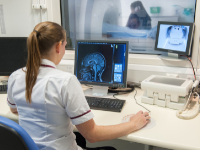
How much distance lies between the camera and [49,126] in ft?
3.15

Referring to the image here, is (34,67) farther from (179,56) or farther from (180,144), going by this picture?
(179,56)

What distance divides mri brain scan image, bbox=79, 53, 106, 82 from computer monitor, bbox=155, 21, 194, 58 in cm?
59

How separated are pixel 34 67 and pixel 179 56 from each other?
51.6 inches

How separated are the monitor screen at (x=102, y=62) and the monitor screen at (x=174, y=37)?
1.54 feet

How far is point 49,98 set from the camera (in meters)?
0.93

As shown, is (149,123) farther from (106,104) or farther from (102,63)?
(102,63)

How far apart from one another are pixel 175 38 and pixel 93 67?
76cm

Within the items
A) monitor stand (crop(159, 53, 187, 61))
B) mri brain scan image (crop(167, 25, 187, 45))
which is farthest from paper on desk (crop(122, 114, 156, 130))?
mri brain scan image (crop(167, 25, 187, 45))

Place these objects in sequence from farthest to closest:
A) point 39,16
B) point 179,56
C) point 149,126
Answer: point 39,16 < point 179,56 < point 149,126

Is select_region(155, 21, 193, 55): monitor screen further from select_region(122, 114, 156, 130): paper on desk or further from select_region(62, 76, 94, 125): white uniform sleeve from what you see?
select_region(62, 76, 94, 125): white uniform sleeve

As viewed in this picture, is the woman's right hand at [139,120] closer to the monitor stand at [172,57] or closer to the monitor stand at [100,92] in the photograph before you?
the monitor stand at [100,92]

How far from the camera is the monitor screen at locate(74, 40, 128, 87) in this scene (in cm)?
159

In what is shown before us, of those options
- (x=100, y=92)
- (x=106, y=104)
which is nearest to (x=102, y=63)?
(x=100, y=92)

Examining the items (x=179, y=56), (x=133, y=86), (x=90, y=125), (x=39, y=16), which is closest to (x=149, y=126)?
(x=90, y=125)
